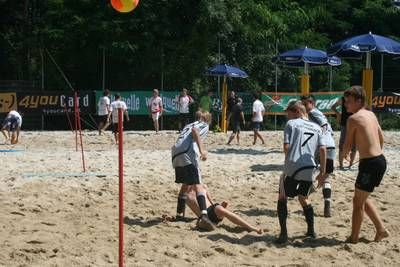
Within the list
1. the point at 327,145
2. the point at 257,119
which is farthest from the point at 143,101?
the point at 327,145

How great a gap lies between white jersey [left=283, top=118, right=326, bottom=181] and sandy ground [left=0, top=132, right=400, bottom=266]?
2.68ft

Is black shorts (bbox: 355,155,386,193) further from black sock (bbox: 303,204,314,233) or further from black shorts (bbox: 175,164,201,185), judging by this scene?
black shorts (bbox: 175,164,201,185)

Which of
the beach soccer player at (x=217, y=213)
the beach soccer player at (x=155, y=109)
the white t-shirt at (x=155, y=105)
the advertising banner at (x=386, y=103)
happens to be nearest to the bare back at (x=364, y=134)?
the beach soccer player at (x=217, y=213)

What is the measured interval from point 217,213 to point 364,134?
2.17m

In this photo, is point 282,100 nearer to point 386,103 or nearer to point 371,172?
point 386,103

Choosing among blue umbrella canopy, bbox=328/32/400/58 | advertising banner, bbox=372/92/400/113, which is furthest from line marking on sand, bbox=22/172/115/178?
advertising banner, bbox=372/92/400/113

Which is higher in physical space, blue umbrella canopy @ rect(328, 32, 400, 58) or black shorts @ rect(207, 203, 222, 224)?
blue umbrella canopy @ rect(328, 32, 400, 58)

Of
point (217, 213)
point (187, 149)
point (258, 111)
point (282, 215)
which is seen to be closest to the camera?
point (282, 215)

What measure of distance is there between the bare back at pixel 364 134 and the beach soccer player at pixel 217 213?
5.42ft

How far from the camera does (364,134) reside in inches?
292

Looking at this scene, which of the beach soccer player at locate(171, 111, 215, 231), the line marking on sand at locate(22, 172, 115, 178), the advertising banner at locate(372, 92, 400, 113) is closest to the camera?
the beach soccer player at locate(171, 111, 215, 231)

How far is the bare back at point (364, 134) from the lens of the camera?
741 cm

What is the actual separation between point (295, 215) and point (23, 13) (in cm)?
2366

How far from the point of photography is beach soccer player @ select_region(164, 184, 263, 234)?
8312 millimetres
